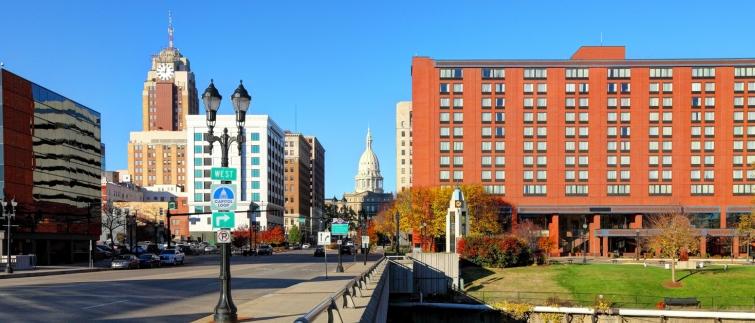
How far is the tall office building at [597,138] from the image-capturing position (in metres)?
112

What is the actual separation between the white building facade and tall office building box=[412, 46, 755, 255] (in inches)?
2198

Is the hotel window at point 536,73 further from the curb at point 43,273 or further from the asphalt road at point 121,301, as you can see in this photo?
the asphalt road at point 121,301

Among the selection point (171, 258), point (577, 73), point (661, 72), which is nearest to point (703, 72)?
point (661, 72)

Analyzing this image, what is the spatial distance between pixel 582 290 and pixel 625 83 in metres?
68.8

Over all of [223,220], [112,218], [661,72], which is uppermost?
[661,72]

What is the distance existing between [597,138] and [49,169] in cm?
8306

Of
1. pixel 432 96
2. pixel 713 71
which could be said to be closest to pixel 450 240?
pixel 432 96

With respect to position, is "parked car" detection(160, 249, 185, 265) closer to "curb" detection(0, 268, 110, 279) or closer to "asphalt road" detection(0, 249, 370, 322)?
"curb" detection(0, 268, 110, 279)

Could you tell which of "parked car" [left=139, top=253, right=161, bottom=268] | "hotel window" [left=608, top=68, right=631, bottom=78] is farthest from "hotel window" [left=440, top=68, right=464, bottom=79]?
"parked car" [left=139, top=253, right=161, bottom=268]

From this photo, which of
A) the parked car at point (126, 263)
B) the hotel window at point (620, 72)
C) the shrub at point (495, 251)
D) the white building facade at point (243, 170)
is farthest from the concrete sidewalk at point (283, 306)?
the white building facade at point (243, 170)

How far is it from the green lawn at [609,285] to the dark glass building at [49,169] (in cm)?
4212

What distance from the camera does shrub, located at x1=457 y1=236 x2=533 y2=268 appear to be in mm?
64875

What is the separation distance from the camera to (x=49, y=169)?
72.7 meters

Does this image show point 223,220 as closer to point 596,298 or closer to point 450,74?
point 596,298
